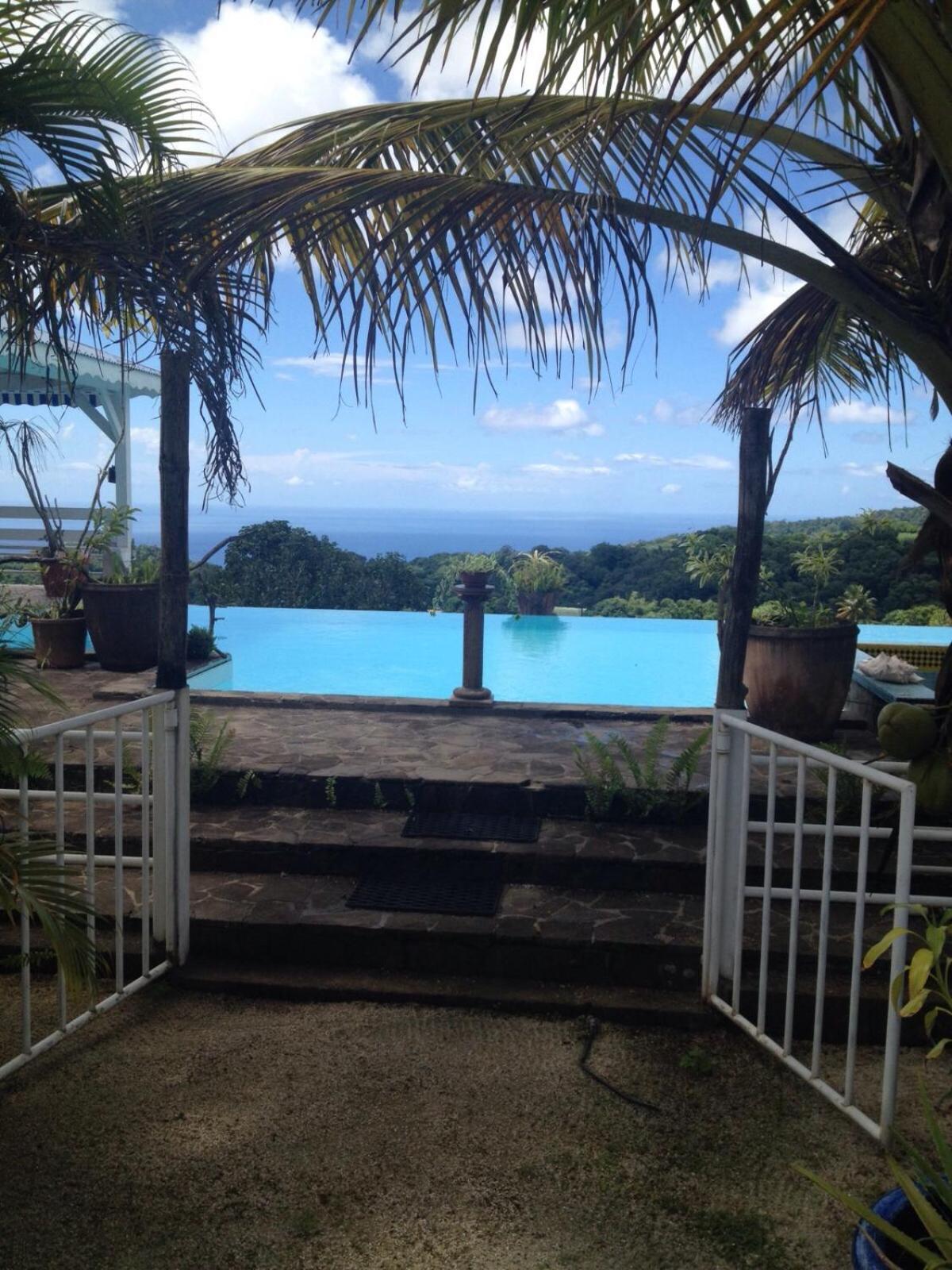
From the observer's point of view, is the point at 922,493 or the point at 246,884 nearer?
the point at 922,493

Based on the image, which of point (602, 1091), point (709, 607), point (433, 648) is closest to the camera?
point (602, 1091)

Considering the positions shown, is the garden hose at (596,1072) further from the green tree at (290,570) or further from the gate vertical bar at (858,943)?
the green tree at (290,570)

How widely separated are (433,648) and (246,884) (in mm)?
8387

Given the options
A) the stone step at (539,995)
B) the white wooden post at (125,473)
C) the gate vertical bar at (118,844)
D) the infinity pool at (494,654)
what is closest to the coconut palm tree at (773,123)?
the stone step at (539,995)

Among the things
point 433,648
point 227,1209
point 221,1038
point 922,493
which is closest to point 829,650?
point 922,493

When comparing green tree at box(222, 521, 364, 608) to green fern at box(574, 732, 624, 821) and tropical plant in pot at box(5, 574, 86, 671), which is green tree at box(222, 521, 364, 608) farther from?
green fern at box(574, 732, 624, 821)

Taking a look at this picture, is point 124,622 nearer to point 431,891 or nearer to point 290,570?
point 431,891

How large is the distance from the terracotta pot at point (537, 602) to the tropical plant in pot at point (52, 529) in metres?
6.46

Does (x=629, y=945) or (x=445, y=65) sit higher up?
(x=445, y=65)

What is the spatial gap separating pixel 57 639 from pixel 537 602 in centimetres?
730

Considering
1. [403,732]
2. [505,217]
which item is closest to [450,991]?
[403,732]

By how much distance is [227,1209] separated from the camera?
103 inches

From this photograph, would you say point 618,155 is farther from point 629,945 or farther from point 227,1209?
point 227,1209

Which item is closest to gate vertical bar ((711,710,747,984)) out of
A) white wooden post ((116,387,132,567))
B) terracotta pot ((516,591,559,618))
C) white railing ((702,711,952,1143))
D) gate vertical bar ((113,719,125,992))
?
white railing ((702,711,952,1143))
